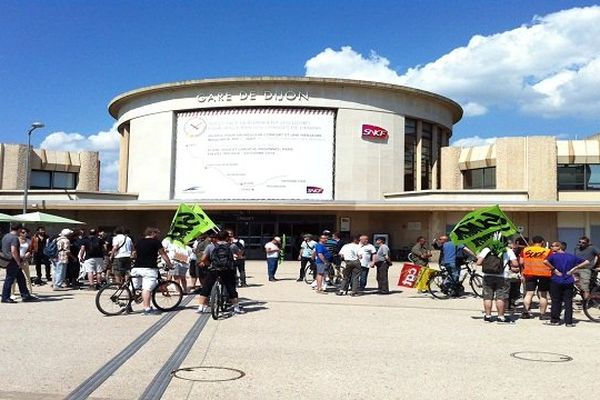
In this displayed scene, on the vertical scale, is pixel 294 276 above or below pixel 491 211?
below

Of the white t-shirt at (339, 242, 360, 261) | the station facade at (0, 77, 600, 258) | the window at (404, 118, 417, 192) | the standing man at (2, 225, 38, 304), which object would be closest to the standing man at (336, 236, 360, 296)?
the white t-shirt at (339, 242, 360, 261)

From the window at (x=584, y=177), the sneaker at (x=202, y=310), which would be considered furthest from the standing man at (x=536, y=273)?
the window at (x=584, y=177)

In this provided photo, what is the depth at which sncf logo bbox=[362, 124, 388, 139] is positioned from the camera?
130ft

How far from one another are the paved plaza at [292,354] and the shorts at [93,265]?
3.51m

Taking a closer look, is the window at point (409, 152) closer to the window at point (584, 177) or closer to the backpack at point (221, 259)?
the window at point (584, 177)

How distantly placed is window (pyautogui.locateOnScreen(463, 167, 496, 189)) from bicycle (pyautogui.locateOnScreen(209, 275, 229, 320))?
3071cm

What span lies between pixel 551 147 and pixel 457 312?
26.6 meters

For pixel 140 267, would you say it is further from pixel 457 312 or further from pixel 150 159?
pixel 150 159

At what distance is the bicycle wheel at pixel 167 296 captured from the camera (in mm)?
12867

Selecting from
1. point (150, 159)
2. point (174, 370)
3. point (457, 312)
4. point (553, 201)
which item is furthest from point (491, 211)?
point (150, 159)

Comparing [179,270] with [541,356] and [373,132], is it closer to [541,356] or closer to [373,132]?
[541,356]

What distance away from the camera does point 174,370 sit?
7.30 meters

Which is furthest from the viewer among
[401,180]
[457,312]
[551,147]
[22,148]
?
[22,148]

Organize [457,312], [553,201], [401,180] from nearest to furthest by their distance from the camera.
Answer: [457,312] → [553,201] → [401,180]
